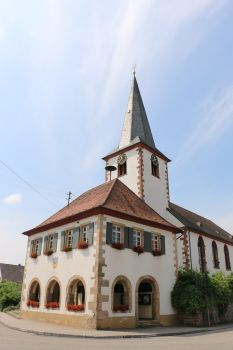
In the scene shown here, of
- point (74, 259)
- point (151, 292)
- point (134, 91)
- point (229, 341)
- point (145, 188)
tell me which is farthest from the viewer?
point (134, 91)

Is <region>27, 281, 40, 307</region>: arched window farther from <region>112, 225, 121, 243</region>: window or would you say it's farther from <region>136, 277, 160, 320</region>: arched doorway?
<region>112, 225, 121, 243</region>: window

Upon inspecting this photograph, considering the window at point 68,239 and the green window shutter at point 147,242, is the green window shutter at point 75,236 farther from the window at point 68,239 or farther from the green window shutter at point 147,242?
the green window shutter at point 147,242

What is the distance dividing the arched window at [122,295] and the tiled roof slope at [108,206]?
3877 mm

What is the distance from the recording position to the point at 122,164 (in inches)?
1142

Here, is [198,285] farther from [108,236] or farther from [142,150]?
[142,150]

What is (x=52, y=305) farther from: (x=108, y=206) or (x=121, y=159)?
(x=121, y=159)

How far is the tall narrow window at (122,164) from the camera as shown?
28.6 m

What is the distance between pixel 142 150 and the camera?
28000mm

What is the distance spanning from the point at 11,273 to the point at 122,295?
4268 centimetres

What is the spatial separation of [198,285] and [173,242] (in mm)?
3325

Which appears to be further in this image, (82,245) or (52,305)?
(52,305)

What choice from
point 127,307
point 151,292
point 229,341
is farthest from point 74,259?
point 229,341

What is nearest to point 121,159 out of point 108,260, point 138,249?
point 138,249

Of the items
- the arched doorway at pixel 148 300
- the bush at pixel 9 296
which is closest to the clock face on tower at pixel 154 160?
the arched doorway at pixel 148 300
